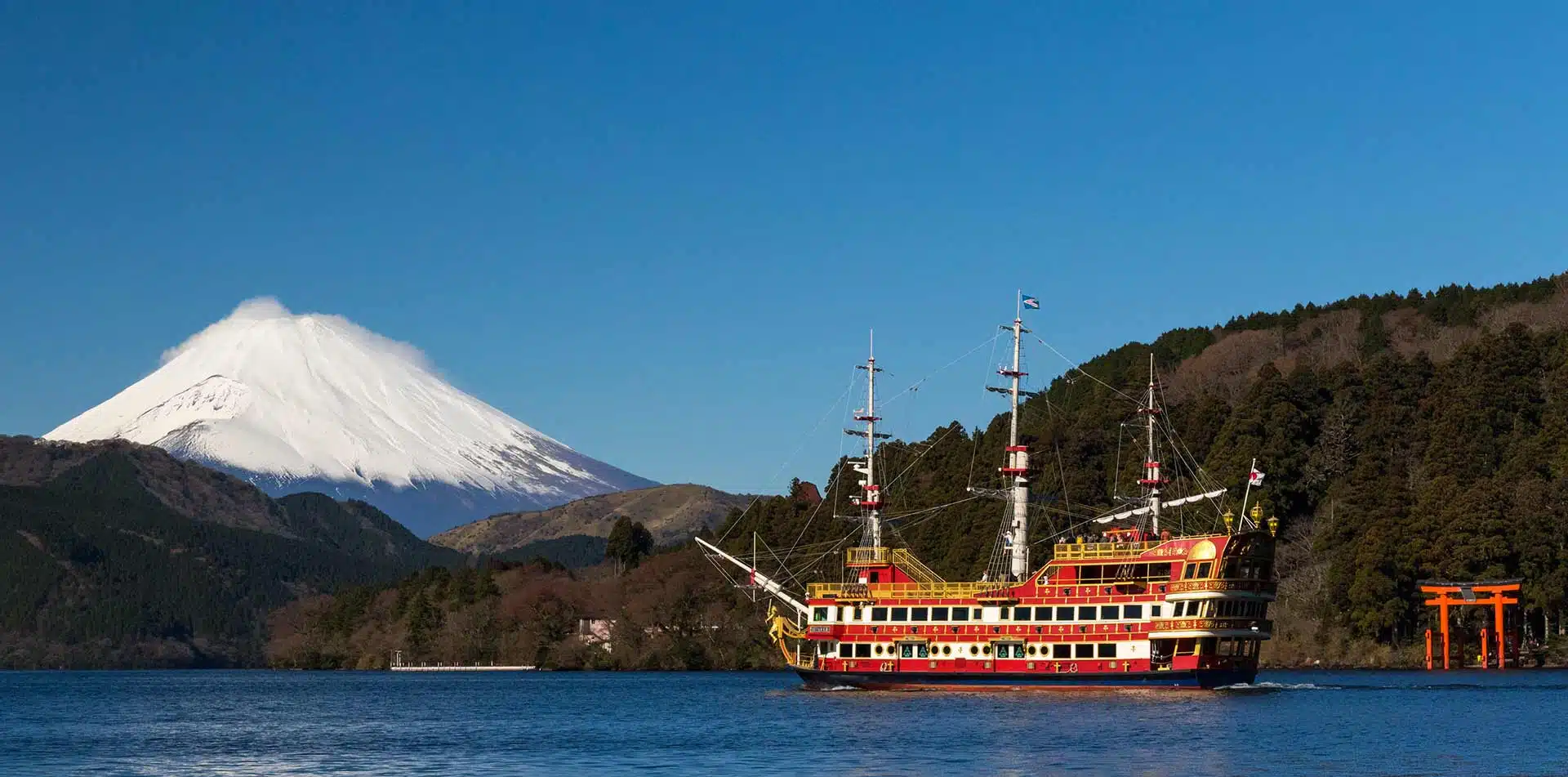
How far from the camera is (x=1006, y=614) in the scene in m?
68.9

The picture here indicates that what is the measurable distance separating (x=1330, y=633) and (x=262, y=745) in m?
56.0

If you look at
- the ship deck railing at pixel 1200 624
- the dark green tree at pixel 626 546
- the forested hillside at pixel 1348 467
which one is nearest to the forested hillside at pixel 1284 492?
the forested hillside at pixel 1348 467

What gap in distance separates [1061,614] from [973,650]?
367 centimetres

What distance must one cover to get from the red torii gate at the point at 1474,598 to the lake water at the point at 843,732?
2.40 metres

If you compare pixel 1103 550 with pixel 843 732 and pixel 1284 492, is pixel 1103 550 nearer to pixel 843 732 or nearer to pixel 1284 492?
pixel 843 732

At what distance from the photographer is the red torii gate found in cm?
8456

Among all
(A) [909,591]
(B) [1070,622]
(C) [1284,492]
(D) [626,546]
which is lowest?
(B) [1070,622]

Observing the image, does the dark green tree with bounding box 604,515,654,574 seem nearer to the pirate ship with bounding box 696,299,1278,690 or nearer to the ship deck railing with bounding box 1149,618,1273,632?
the pirate ship with bounding box 696,299,1278,690

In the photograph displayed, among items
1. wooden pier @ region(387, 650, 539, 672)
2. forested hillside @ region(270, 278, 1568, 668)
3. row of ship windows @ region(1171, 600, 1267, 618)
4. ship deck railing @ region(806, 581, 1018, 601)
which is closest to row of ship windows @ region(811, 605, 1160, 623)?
ship deck railing @ region(806, 581, 1018, 601)

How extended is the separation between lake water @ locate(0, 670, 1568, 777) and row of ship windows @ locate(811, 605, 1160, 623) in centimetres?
292

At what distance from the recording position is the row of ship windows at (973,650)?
67688mm

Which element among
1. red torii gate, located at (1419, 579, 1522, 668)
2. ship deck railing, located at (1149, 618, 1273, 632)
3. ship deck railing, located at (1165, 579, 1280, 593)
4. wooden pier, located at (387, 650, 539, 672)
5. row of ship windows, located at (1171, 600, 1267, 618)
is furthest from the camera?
wooden pier, located at (387, 650, 539, 672)

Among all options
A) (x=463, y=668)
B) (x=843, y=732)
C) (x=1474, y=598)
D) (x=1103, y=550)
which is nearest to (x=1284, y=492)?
(x=1474, y=598)

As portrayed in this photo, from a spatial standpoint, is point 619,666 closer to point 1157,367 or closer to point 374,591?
point 374,591
